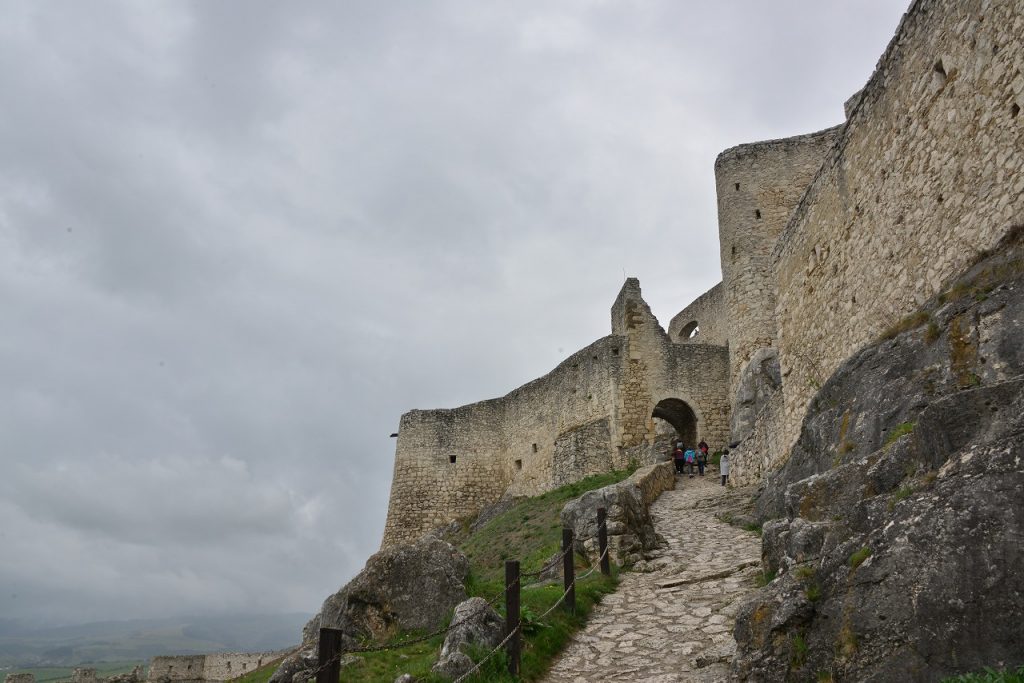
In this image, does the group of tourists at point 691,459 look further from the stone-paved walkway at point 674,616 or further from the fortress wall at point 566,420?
the stone-paved walkway at point 674,616

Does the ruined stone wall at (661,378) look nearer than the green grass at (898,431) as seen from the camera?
No

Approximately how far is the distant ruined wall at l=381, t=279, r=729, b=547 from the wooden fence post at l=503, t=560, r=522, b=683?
18259mm

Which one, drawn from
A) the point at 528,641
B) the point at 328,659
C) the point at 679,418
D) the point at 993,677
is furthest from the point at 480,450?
the point at 993,677

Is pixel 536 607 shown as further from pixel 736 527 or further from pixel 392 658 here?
pixel 736 527

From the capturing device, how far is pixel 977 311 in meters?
7.47

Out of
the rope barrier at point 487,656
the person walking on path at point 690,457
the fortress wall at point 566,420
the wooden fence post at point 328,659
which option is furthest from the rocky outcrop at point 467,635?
the fortress wall at point 566,420

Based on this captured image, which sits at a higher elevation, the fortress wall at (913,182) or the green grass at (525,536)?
the fortress wall at (913,182)

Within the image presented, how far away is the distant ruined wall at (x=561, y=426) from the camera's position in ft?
91.1

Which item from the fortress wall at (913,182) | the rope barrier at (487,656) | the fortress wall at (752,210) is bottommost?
the rope barrier at (487,656)

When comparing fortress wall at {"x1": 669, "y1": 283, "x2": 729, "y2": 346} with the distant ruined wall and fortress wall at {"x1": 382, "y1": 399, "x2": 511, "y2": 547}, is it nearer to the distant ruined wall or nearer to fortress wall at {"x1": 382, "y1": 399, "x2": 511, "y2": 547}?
the distant ruined wall

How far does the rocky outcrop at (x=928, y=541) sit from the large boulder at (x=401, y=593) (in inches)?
175

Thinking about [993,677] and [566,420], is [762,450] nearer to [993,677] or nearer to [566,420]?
[566,420]

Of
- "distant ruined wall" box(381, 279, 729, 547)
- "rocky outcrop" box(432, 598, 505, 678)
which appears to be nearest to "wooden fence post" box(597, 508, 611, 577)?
"rocky outcrop" box(432, 598, 505, 678)

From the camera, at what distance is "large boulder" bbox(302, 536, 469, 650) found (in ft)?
32.9
